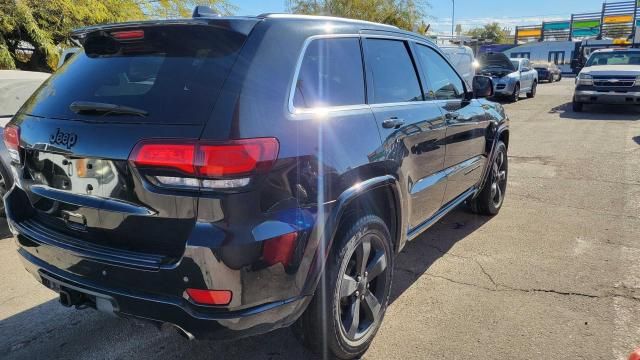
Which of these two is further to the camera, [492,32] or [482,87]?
[492,32]

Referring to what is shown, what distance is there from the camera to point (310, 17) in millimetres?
2711

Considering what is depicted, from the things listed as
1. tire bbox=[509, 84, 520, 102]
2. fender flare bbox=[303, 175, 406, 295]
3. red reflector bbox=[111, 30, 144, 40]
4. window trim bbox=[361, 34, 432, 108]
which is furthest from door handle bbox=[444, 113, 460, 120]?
tire bbox=[509, 84, 520, 102]

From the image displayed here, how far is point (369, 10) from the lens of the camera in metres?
25.3

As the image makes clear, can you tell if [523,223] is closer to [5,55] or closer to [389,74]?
[389,74]

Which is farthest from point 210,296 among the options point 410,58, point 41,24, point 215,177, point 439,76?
point 41,24

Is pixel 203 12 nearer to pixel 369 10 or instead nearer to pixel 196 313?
pixel 196 313

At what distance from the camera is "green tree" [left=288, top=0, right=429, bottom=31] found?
24.9 meters

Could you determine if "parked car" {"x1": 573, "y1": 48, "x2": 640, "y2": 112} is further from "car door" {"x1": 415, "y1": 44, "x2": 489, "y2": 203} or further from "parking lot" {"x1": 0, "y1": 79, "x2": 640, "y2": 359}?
"car door" {"x1": 415, "y1": 44, "x2": 489, "y2": 203}

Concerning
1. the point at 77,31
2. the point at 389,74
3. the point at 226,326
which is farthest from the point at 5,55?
the point at 226,326

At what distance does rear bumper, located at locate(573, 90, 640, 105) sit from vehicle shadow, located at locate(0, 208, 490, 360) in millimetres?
13095

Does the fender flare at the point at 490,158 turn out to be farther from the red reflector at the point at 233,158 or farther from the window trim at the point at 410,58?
the red reflector at the point at 233,158

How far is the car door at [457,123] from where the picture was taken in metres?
3.96

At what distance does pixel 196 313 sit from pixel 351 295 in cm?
101

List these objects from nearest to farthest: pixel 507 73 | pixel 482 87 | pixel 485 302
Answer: pixel 485 302 < pixel 482 87 < pixel 507 73
